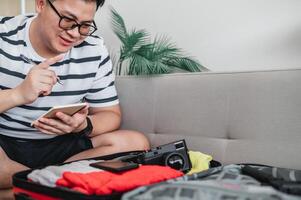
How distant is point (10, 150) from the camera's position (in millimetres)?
1017

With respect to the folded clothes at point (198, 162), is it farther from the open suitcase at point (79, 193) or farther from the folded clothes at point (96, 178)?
the folded clothes at point (96, 178)

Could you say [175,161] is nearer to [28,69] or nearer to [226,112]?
[226,112]

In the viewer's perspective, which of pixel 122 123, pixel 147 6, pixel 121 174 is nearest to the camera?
pixel 121 174

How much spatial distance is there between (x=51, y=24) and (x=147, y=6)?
2.00 ft

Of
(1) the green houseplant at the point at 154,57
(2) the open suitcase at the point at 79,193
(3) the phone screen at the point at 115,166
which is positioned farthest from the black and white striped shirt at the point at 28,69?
(3) the phone screen at the point at 115,166

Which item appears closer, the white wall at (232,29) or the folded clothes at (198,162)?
the folded clothes at (198,162)

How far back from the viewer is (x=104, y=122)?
115 centimetres

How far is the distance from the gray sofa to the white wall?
0.20 meters

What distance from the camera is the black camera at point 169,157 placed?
83 centimetres

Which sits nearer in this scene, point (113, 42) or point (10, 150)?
point (10, 150)

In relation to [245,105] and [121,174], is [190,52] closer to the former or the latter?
[245,105]

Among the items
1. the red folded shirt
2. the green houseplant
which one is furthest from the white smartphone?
the green houseplant

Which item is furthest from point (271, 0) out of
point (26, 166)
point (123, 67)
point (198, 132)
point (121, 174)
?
point (26, 166)

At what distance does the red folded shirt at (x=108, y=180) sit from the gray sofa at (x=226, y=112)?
41 centimetres
